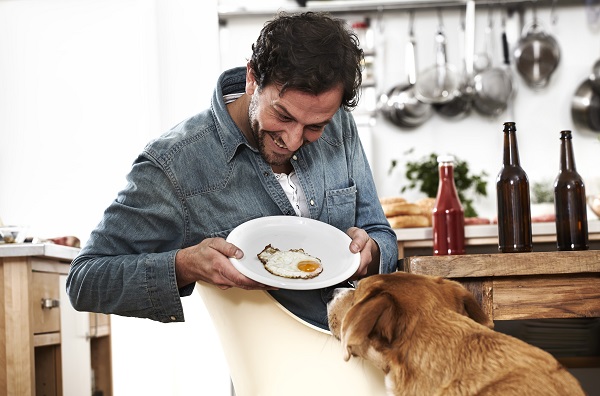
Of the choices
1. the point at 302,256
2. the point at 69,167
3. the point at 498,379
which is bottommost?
the point at 498,379

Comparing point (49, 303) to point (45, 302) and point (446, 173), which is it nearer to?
point (45, 302)

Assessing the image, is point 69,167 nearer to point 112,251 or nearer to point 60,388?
point 60,388

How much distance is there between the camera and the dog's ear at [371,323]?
153 centimetres

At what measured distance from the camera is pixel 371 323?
1.56m

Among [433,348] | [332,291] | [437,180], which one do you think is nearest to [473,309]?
[433,348]

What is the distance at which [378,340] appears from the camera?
1626 millimetres

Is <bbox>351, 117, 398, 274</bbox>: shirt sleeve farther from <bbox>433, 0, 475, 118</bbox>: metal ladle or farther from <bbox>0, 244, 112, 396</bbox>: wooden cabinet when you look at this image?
<bbox>433, 0, 475, 118</bbox>: metal ladle

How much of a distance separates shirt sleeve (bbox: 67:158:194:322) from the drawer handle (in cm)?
117

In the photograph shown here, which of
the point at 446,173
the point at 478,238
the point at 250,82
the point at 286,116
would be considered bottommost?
the point at 478,238

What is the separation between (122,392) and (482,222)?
2.15 m

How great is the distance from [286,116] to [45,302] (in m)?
1.59

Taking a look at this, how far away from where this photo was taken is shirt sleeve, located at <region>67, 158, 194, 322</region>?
1.84 metres

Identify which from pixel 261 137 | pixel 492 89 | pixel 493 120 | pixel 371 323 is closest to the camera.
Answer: pixel 371 323

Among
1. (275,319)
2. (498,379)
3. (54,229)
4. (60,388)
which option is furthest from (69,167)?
(498,379)
